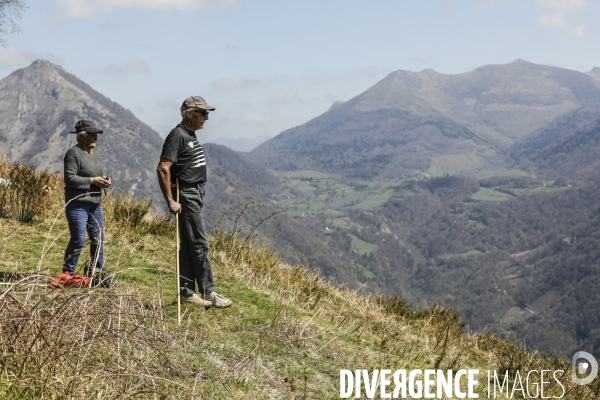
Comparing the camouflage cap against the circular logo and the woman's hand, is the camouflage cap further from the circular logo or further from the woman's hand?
the circular logo

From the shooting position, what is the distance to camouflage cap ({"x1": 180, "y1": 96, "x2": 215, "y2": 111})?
5113mm

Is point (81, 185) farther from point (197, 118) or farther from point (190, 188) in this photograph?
point (197, 118)

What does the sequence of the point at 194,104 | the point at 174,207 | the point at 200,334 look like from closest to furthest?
the point at 200,334
the point at 174,207
the point at 194,104

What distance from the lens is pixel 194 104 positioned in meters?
5.14

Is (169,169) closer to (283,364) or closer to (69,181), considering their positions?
(69,181)

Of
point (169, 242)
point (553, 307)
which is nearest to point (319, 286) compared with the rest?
point (169, 242)

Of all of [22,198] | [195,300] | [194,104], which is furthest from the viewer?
[22,198]

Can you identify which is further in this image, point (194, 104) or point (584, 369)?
point (584, 369)

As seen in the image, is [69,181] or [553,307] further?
[553,307]

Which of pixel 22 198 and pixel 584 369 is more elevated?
pixel 22 198

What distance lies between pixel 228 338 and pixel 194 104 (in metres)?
2.31

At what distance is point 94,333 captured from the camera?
9.99 ft

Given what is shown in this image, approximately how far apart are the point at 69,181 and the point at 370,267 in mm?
172410

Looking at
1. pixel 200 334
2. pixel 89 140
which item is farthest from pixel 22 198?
pixel 200 334
